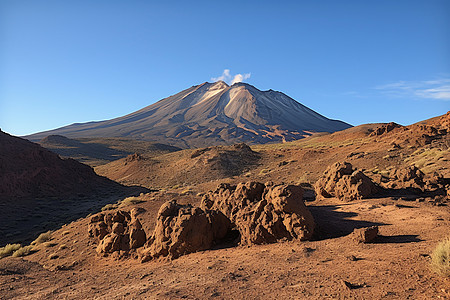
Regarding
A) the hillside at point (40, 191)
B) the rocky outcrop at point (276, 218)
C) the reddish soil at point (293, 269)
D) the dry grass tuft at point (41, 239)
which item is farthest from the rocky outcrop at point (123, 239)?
the hillside at point (40, 191)

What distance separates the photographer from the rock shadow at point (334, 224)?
8.19 m

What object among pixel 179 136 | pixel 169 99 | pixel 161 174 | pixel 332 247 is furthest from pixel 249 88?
pixel 332 247

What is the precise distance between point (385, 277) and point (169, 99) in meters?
200

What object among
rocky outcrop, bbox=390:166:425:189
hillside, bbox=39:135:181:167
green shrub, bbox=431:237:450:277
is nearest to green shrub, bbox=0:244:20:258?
green shrub, bbox=431:237:450:277

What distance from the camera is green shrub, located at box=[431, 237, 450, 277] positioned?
14.5ft

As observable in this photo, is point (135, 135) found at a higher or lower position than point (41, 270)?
higher

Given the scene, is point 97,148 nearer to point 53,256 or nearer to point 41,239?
point 41,239

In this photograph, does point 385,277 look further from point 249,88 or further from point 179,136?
point 249,88

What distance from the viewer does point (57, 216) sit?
2144cm

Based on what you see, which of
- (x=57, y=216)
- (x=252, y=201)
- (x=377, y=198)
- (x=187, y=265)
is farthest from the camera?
(x=57, y=216)

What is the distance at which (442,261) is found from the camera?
454 cm

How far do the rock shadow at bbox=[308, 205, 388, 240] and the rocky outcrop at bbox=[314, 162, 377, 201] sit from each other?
1894 mm

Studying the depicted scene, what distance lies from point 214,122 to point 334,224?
14060 centimetres

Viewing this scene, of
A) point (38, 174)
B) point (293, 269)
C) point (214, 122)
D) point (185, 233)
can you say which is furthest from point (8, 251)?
point (214, 122)
